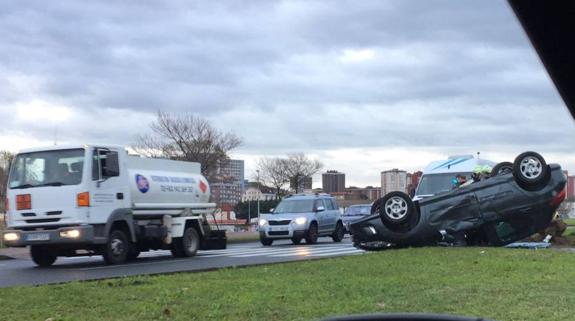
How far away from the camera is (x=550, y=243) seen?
1736 centimetres

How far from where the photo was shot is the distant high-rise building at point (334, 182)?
93625 mm

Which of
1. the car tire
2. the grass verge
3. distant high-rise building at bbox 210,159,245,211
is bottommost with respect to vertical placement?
the car tire

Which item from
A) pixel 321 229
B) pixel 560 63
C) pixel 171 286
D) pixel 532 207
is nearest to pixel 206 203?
pixel 321 229

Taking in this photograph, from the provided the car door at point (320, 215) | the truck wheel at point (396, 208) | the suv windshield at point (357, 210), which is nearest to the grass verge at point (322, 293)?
the truck wheel at point (396, 208)

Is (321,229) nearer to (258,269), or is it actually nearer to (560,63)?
(258,269)

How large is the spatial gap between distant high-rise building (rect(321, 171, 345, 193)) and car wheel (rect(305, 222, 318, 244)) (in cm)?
6886

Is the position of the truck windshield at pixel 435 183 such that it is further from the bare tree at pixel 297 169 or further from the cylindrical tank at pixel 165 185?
the bare tree at pixel 297 169

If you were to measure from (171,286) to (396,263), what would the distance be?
12.4 ft

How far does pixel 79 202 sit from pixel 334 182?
3278 inches

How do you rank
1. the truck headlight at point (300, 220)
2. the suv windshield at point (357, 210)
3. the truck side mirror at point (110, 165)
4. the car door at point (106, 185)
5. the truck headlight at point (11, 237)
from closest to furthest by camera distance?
the truck headlight at point (11, 237) → the car door at point (106, 185) → the truck side mirror at point (110, 165) → the truck headlight at point (300, 220) → the suv windshield at point (357, 210)

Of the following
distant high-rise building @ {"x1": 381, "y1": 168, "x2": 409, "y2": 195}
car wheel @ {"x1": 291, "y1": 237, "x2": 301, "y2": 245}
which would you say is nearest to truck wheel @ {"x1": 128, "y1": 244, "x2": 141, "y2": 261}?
car wheel @ {"x1": 291, "y1": 237, "x2": 301, "y2": 245}

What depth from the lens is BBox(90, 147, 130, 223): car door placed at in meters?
13.6

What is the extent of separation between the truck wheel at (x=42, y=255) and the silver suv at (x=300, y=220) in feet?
31.7

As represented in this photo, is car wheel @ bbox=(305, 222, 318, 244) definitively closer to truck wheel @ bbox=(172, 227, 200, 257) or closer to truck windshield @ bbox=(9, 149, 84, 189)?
truck wheel @ bbox=(172, 227, 200, 257)
